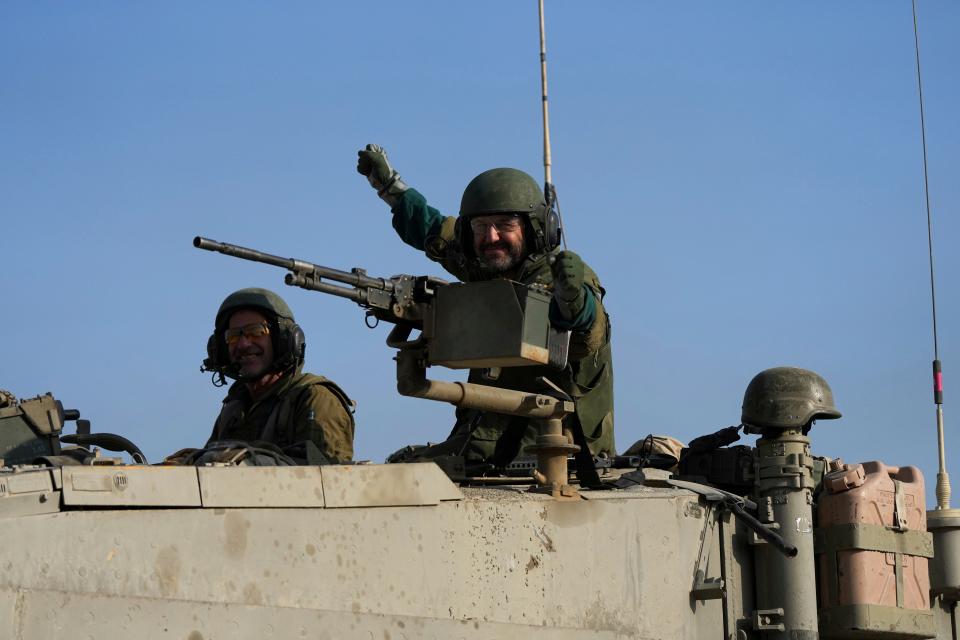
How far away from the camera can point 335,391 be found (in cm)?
1167

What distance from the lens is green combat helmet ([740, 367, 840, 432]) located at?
1029 cm

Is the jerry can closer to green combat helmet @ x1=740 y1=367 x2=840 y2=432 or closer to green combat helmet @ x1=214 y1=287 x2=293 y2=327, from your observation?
green combat helmet @ x1=740 y1=367 x2=840 y2=432

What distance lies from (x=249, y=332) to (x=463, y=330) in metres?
3.25

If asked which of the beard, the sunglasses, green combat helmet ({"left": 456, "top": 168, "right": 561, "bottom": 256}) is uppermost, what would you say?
green combat helmet ({"left": 456, "top": 168, "right": 561, "bottom": 256})

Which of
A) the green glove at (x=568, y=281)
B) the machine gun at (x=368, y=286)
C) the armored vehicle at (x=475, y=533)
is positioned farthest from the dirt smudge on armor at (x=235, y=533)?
the green glove at (x=568, y=281)

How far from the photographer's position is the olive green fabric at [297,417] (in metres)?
11.3

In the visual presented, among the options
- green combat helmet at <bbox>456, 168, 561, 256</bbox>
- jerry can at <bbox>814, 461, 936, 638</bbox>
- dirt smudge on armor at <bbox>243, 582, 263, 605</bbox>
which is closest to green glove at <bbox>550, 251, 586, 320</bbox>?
green combat helmet at <bbox>456, 168, 561, 256</bbox>

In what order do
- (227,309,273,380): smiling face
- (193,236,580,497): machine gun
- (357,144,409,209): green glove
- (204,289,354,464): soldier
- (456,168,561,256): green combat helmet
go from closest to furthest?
(193,236,580,497): machine gun → (456,168,561,256): green combat helmet → (204,289,354,464): soldier → (227,309,273,380): smiling face → (357,144,409,209): green glove

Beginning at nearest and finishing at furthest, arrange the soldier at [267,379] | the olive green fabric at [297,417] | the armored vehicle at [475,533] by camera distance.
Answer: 1. the armored vehicle at [475,533]
2. the olive green fabric at [297,417]
3. the soldier at [267,379]

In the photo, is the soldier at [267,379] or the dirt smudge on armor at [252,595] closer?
the dirt smudge on armor at [252,595]

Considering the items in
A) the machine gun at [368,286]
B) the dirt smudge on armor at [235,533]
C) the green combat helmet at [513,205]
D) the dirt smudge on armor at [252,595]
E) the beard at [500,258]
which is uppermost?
the green combat helmet at [513,205]

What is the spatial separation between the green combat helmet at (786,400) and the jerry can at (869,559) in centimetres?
39

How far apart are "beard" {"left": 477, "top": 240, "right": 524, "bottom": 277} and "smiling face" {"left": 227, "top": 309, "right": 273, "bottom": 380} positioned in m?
1.90

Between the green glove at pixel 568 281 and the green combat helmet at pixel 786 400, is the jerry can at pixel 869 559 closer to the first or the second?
the green combat helmet at pixel 786 400
